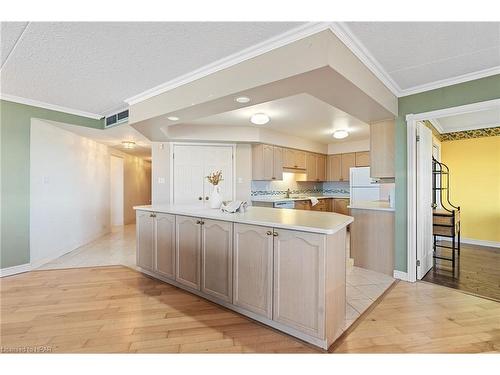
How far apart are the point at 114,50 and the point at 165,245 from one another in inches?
77.9

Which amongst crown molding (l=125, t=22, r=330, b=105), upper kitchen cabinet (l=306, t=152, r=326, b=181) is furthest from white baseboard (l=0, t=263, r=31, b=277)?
upper kitchen cabinet (l=306, t=152, r=326, b=181)

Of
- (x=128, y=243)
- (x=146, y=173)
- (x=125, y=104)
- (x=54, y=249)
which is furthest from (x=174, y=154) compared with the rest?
(x=146, y=173)

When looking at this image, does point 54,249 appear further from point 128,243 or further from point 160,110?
point 160,110

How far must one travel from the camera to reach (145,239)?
311cm

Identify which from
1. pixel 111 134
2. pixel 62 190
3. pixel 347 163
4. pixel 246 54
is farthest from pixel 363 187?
pixel 62 190

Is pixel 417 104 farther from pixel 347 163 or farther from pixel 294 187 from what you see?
pixel 294 187

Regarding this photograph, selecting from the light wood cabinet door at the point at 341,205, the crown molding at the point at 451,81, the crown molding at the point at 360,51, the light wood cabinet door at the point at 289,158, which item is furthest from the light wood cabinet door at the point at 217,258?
the light wood cabinet door at the point at 341,205

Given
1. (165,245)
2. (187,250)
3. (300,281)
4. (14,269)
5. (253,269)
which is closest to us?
(300,281)

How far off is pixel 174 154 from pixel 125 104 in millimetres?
1483

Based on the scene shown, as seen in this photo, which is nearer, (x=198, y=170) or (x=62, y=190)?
(x=62, y=190)

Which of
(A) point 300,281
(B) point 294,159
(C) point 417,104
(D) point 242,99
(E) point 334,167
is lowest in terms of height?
(A) point 300,281

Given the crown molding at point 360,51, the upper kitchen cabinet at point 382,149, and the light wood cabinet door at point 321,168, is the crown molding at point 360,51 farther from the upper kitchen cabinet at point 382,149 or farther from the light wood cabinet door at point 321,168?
the light wood cabinet door at point 321,168

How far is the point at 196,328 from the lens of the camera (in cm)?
197

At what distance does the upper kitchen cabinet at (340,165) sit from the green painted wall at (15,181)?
6255mm
